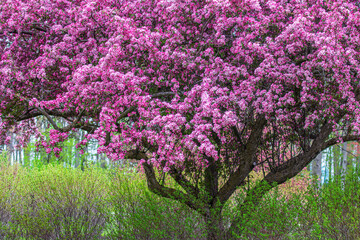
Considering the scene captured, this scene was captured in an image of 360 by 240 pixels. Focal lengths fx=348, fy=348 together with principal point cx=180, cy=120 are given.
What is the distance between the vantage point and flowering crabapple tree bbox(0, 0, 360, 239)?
20.1 feet

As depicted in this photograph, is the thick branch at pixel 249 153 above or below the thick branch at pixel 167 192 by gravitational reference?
above

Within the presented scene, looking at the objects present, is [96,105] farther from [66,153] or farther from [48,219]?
[66,153]

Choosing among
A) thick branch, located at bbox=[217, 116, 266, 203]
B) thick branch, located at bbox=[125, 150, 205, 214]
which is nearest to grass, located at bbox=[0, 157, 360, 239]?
thick branch, located at bbox=[125, 150, 205, 214]

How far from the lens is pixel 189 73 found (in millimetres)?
7457

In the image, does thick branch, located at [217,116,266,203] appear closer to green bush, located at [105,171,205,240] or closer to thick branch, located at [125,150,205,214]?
thick branch, located at [125,150,205,214]

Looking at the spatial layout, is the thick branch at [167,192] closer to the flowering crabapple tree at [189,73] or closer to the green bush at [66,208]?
the flowering crabapple tree at [189,73]

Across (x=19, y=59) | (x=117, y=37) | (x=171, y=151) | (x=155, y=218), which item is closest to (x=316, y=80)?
(x=171, y=151)

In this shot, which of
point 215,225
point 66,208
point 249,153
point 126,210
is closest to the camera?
point 215,225

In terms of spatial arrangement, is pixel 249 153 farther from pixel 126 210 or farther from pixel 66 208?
pixel 66 208

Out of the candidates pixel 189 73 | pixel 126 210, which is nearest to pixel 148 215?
pixel 126 210

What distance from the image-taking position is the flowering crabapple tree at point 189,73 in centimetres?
614

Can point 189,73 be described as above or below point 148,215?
above

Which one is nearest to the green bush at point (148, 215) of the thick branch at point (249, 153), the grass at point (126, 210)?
the grass at point (126, 210)

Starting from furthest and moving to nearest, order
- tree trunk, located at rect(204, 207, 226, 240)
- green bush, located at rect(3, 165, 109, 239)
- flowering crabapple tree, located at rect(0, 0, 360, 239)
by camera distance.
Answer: green bush, located at rect(3, 165, 109, 239), tree trunk, located at rect(204, 207, 226, 240), flowering crabapple tree, located at rect(0, 0, 360, 239)
